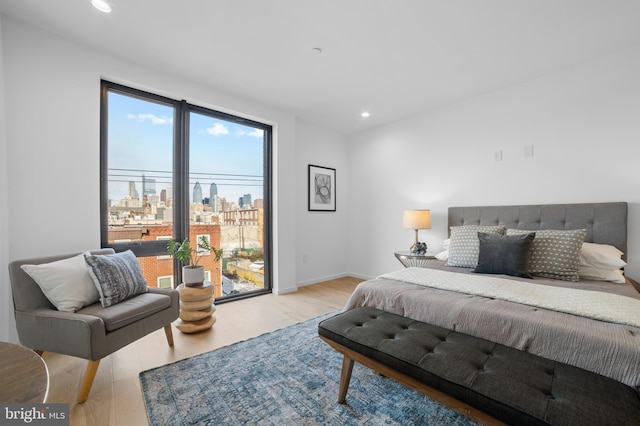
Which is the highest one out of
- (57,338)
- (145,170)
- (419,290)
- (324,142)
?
(324,142)

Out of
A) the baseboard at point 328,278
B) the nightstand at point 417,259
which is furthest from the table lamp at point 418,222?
the baseboard at point 328,278

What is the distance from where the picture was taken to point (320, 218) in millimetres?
4602

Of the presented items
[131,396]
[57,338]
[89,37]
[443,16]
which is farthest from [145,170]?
[443,16]

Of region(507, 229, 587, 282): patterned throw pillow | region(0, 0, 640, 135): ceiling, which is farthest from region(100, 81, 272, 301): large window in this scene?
region(507, 229, 587, 282): patterned throw pillow

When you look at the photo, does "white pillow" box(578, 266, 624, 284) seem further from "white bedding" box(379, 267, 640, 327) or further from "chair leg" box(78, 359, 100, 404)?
"chair leg" box(78, 359, 100, 404)

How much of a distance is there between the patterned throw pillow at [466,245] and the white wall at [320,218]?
2.21 metres

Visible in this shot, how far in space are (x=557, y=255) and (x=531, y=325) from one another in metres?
1.29

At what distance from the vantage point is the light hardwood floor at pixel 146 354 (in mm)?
1554

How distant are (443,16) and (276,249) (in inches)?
123

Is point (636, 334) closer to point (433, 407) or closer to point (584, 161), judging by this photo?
point (433, 407)

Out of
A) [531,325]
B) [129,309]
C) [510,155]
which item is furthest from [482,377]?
[510,155]

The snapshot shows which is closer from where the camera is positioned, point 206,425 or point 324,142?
point 206,425

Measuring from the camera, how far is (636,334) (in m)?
1.24

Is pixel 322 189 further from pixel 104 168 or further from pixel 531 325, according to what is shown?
pixel 531 325
